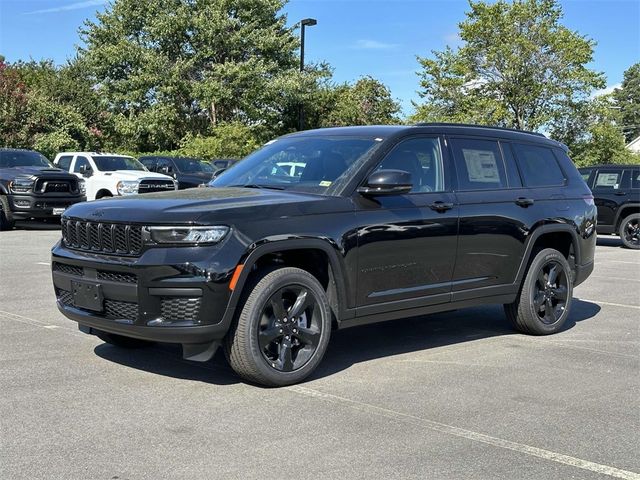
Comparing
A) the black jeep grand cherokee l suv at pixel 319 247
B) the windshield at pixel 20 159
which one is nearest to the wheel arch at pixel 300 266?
the black jeep grand cherokee l suv at pixel 319 247

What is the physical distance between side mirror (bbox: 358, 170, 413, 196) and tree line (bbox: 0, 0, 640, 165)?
29252 mm

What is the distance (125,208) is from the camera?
5250mm

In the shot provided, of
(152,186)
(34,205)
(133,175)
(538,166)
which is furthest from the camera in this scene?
(133,175)

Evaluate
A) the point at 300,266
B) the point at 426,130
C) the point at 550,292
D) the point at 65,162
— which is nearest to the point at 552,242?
the point at 550,292

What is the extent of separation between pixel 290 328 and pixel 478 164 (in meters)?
2.53

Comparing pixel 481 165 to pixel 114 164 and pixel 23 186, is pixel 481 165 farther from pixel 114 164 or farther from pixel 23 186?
pixel 114 164

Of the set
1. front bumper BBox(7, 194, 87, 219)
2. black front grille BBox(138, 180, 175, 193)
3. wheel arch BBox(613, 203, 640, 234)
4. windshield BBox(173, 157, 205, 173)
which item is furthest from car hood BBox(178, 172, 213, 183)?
wheel arch BBox(613, 203, 640, 234)

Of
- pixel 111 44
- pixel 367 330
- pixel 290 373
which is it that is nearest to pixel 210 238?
pixel 290 373

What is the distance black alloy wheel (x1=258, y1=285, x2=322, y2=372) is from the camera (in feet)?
17.2

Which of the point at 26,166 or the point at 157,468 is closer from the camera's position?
the point at 157,468

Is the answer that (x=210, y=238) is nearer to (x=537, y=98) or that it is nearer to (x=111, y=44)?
(x=537, y=98)

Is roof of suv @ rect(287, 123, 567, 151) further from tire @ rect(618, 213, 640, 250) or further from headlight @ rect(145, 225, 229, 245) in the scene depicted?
tire @ rect(618, 213, 640, 250)

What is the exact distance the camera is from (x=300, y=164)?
6270 mm

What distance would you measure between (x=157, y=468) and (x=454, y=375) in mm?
2637
